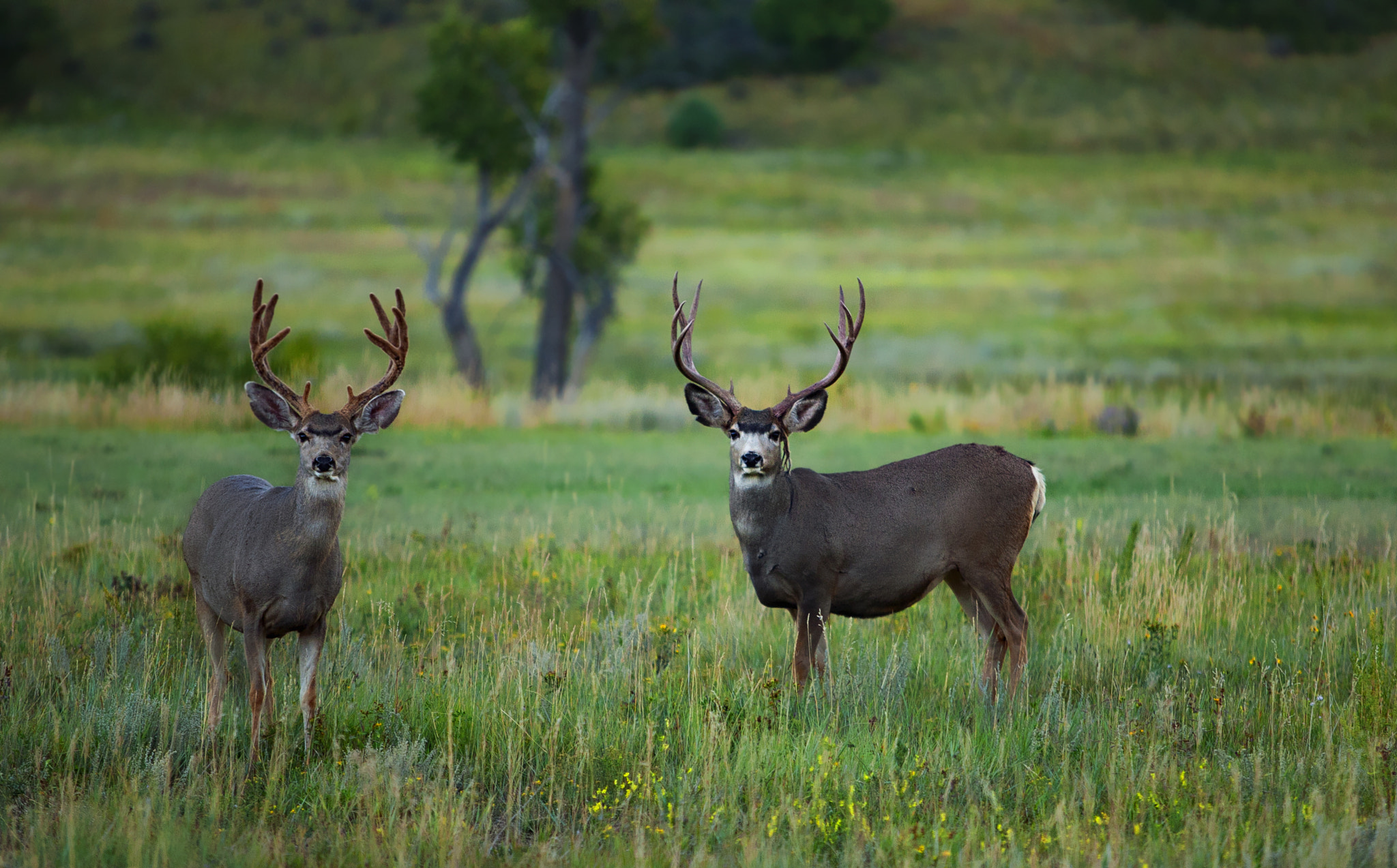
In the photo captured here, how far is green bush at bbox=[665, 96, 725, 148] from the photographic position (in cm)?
7625

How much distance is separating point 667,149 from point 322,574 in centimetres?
6983

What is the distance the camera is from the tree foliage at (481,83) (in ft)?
86.4

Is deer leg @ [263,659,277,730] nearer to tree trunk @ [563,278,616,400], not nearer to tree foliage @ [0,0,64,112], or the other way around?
tree trunk @ [563,278,616,400]

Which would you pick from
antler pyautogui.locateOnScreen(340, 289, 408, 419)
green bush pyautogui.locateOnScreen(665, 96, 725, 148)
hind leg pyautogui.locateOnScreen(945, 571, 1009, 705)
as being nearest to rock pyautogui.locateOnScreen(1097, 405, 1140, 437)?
hind leg pyautogui.locateOnScreen(945, 571, 1009, 705)

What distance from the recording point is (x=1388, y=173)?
228 ft

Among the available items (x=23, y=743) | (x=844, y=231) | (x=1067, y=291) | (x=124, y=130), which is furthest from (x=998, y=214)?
(x=23, y=743)

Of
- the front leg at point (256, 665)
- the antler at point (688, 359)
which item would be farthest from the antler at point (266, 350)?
the antler at point (688, 359)

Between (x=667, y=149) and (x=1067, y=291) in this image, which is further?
(x=667, y=149)

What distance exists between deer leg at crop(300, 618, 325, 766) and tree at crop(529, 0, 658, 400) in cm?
1895

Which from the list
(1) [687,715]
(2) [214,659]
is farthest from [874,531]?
(2) [214,659]

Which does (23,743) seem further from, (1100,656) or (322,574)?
(1100,656)

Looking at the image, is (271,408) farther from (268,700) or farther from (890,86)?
(890,86)

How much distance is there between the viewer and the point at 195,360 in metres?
24.7

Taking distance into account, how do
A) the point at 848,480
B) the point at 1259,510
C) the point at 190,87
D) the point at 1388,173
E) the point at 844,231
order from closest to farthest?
the point at 848,480, the point at 1259,510, the point at 844,231, the point at 1388,173, the point at 190,87
